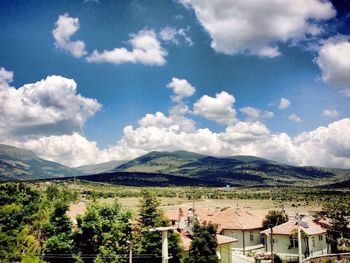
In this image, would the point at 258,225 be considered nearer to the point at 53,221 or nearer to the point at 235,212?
the point at 235,212

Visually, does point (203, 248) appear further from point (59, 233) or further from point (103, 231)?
point (59, 233)

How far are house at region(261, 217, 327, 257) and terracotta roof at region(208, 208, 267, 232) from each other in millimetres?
6101

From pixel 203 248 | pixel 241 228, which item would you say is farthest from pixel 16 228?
pixel 241 228

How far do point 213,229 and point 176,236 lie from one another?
14.8 ft

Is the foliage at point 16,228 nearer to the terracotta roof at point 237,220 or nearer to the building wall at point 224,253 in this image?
the building wall at point 224,253

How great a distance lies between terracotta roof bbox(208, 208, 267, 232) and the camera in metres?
60.5

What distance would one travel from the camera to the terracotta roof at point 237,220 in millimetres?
60531

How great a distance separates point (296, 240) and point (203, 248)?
18.3m

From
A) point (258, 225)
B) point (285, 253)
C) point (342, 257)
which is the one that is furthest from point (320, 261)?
point (258, 225)

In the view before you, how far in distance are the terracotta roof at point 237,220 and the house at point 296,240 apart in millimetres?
6101

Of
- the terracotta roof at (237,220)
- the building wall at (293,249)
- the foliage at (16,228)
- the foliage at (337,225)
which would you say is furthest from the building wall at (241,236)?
the foliage at (16,228)

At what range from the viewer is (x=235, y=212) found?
64.6 meters

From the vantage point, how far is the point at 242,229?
59.2 meters

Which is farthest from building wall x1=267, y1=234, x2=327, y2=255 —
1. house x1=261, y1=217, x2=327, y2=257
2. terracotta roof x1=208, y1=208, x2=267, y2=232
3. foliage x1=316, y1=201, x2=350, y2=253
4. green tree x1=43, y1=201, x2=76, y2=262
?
green tree x1=43, y1=201, x2=76, y2=262
